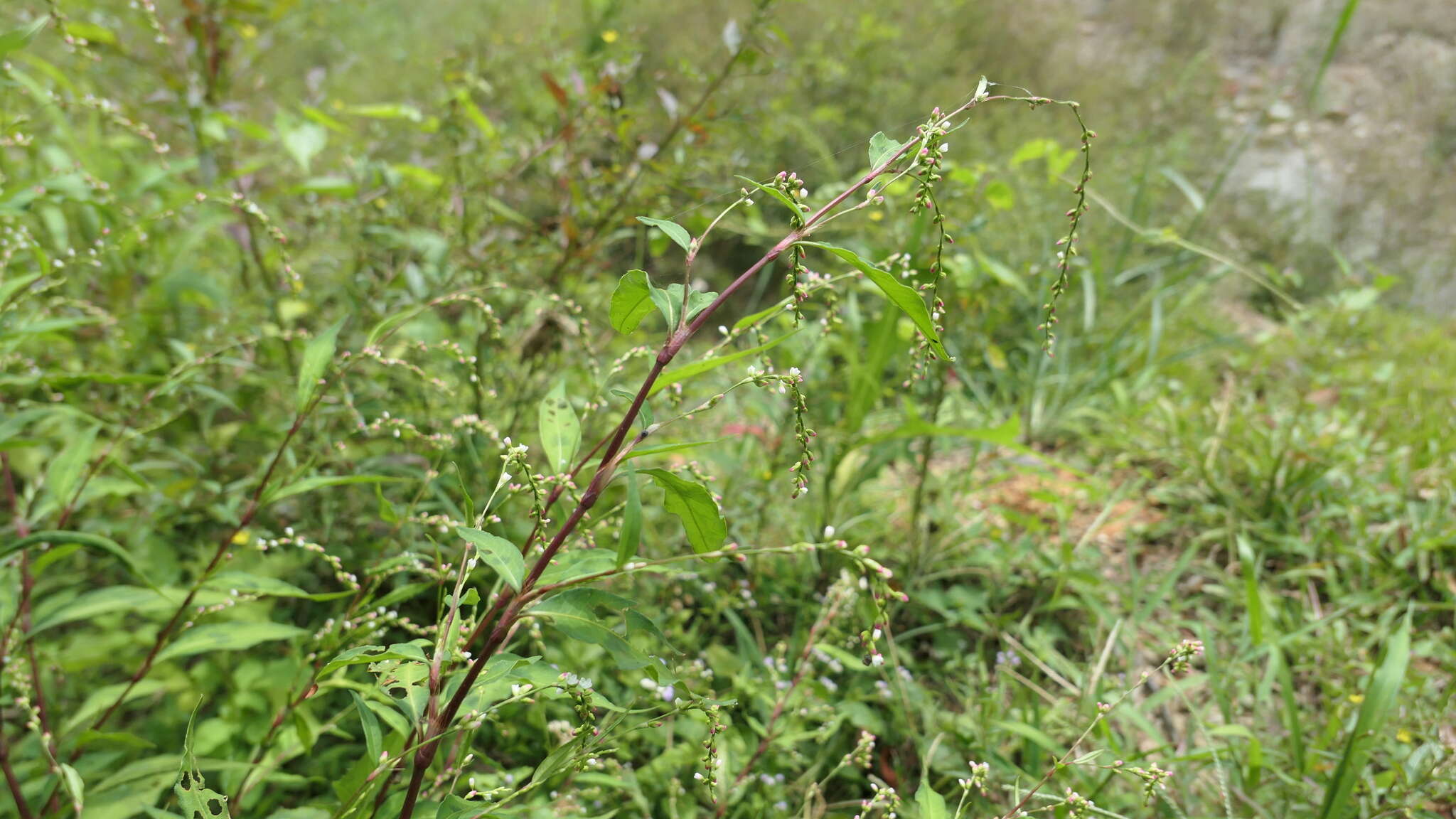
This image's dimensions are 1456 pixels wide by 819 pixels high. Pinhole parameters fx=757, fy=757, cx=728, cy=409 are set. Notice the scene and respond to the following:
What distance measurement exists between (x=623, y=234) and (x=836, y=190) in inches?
22.4

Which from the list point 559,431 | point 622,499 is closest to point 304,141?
point 622,499

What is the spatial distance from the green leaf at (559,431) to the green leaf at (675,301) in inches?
6.9

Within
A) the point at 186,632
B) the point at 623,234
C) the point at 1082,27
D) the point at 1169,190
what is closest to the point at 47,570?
the point at 186,632

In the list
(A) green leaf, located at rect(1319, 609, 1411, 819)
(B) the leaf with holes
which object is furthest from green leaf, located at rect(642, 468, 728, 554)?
(A) green leaf, located at rect(1319, 609, 1411, 819)

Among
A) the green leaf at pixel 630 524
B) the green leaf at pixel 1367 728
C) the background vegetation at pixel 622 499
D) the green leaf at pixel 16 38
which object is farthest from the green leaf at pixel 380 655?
the green leaf at pixel 1367 728

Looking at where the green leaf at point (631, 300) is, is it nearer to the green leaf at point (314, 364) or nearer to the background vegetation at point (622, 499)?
the background vegetation at point (622, 499)

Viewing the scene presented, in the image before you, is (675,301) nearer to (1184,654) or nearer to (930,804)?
(930,804)

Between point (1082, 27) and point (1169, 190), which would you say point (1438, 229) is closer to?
point (1169, 190)

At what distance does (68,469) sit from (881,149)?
43.6 inches

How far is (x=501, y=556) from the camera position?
0.63m

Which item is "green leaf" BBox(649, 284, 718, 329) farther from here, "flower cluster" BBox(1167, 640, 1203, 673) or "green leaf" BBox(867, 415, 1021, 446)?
"green leaf" BBox(867, 415, 1021, 446)

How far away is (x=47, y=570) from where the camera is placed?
4.83ft

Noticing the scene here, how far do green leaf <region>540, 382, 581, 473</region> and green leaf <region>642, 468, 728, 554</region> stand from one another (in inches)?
5.9

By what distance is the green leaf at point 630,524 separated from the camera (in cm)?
59
